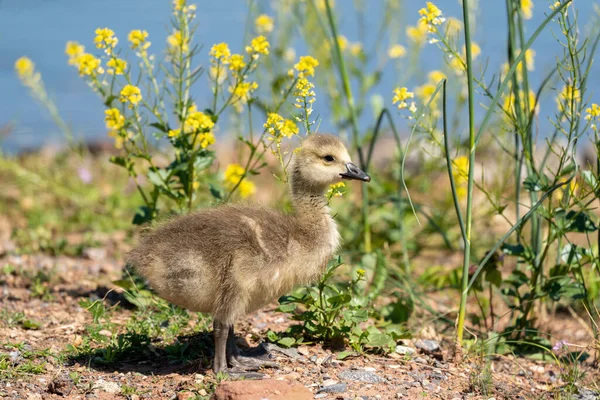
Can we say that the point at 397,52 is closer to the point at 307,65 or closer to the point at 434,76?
the point at 434,76

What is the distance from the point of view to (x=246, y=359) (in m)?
4.37

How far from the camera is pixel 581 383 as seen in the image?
4.54 m

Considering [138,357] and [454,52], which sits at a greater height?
[454,52]

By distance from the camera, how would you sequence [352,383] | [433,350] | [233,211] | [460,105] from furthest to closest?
[460,105] → [433,350] → [233,211] → [352,383]

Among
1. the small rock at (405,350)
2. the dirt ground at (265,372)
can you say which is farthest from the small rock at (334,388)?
the small rock at (405,350)

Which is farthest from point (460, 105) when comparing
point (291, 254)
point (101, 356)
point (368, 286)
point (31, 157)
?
point (31, 157)

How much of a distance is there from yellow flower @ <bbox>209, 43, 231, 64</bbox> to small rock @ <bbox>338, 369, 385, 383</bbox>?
7.24 feet

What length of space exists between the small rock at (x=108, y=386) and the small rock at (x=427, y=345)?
6.46 feet

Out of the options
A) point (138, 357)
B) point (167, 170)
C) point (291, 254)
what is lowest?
point (138, 357)

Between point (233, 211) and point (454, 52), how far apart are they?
1.71 meters

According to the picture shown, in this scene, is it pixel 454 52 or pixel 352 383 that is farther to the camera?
pixel 454 52

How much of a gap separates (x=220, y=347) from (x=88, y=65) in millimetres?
2205

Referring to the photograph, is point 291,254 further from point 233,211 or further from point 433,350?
point 433,350

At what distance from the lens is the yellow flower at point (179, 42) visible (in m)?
5.17
